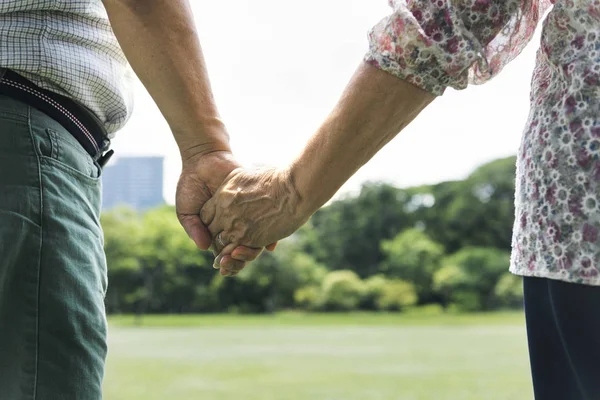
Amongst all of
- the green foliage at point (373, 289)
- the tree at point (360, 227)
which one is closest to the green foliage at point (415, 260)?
the green foliage at point (373, 289)

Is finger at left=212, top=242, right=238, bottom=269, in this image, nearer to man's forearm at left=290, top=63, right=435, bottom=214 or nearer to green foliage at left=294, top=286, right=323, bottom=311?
man's forearm at left=290, top=63, right=435, bottom=214

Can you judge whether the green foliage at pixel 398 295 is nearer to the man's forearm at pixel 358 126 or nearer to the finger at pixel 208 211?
the finger at pixel 208 211

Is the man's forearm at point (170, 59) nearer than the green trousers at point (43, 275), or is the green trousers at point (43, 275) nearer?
the green trousers at point (43, 275)

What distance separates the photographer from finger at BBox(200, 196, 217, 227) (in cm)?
138

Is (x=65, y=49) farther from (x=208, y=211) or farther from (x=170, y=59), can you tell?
(x=208, y=211)

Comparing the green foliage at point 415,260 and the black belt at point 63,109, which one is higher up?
the black belt at point 63,109

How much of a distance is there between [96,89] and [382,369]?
24.0 meters

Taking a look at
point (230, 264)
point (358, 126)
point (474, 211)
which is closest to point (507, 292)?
point (474, 211)

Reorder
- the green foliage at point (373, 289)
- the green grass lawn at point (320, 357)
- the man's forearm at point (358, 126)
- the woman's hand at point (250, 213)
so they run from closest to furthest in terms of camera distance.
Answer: the man's forearm at point (358, 126), the woman's hand at point (250, 213), the green grass lawn at point (320, 357), the green foliage at point (373, 289)

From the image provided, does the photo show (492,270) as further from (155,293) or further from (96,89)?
(96,89)

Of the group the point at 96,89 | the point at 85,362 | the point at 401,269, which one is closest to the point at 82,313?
the point at 85,362

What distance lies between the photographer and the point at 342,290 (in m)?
28.1

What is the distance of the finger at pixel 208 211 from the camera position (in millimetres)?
1381

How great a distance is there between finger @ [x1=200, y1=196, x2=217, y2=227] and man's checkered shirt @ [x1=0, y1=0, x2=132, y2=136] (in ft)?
1.06
